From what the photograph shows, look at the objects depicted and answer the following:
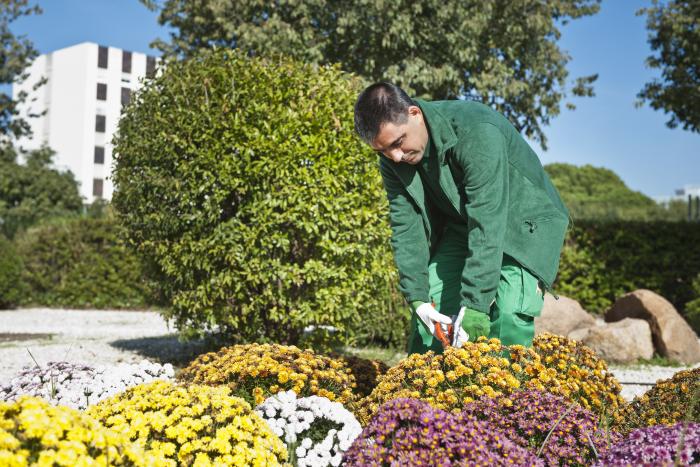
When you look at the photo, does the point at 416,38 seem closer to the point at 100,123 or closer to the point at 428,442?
the point at 428,442

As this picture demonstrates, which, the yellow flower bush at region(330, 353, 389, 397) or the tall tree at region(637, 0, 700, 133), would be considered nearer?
the yellow flower bush at region(330, 353, 389, 397)

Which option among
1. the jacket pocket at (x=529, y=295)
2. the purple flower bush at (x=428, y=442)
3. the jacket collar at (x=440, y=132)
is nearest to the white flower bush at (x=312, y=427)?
the purple flower bush at (x=428, y=442)

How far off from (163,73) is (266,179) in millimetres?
1895

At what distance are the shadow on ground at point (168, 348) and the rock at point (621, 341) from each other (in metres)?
4.66

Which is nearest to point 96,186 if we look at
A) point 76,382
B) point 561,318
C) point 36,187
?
point 36,187

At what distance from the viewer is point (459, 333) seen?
2.95m

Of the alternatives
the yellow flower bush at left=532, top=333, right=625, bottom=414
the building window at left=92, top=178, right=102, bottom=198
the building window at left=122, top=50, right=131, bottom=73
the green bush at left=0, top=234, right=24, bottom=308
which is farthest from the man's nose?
the building window at left=122, top=50, right=131, bottom=73

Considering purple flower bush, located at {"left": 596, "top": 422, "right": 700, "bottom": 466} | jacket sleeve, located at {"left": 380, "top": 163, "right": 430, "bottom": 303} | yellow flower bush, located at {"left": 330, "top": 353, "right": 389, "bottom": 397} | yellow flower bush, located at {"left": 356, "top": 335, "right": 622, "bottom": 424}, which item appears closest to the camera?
purple flower bush, located at {"left": 596, "top": 422, "right": 700, "bottom": 466}

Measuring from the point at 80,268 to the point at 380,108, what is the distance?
12.7 metres

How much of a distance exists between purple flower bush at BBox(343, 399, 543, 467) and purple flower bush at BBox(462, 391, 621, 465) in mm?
130

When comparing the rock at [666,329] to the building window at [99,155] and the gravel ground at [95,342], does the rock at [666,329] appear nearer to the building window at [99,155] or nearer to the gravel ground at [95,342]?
the gravel ground at [95,342]

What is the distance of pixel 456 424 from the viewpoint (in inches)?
90.3

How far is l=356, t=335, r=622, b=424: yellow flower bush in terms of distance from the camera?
2.73m

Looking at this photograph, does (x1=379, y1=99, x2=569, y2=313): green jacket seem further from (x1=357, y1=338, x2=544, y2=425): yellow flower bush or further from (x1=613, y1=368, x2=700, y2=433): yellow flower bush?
(x1=613, y1=368, x2=700, y2=433): yellow flower bush
